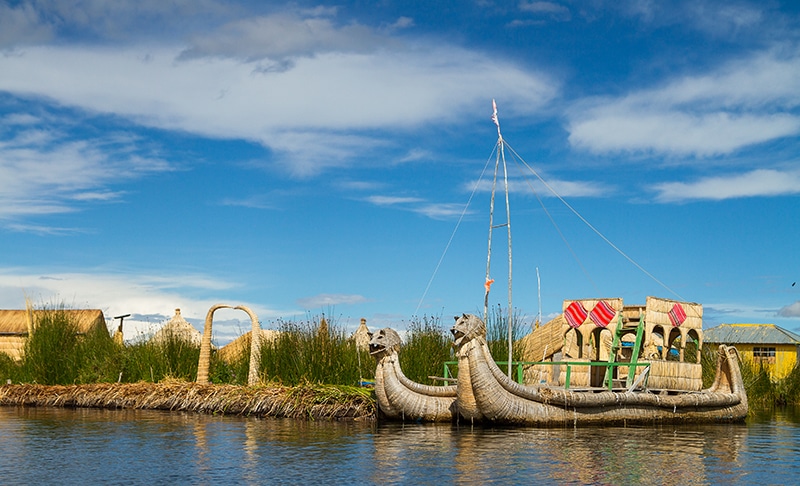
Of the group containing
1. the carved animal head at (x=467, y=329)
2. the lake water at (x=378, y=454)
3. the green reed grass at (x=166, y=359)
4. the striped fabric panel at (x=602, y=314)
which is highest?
the striped fabric panel at (x=602, y=314)

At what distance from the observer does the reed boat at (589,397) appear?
1766cm

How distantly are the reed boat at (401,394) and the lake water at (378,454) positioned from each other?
491mm

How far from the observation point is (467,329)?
1762 centimetres

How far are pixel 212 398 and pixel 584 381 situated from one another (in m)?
9.77

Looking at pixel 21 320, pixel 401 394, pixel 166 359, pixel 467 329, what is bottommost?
pixel 401 394

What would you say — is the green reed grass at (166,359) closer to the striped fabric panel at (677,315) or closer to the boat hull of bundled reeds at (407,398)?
the boat hull of bundled reeds at (407,398)

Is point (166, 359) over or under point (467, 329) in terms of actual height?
under

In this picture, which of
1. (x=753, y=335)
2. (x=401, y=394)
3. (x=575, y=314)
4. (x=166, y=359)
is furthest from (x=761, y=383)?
(x=166, y=359)

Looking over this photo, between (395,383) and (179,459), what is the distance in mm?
6634

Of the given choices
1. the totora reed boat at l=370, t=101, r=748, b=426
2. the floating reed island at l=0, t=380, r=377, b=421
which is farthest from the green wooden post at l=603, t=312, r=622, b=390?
the floating reed island at l=0, t=380, r=377, b=421

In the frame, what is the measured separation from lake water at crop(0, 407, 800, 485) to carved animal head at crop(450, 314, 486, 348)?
188 centimetres

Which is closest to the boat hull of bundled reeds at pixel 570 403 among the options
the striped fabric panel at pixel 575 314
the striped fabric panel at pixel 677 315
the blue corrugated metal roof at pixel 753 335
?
the striped fabric panel at pixel 677 315

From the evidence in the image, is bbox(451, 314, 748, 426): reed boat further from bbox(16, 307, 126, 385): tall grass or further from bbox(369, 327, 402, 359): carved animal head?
bbox(16, 307, 126, 385): tall grass

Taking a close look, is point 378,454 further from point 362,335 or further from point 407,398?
point 362,335
